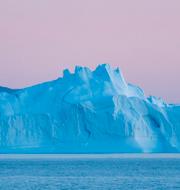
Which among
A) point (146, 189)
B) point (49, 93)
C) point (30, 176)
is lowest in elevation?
point (146, 189)

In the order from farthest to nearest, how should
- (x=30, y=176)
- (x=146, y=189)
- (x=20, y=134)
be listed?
(x=20, y=134) < (x=30, y=176) < (x=146, y=189)

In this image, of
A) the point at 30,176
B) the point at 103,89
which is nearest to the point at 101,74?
the point at 103,89

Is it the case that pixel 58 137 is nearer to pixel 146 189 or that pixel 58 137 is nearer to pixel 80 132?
pixel 80 132

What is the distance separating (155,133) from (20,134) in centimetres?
991

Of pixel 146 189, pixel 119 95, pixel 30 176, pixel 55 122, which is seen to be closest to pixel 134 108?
pixel 119 95

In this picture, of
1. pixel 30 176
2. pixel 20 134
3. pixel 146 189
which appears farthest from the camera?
pixel 20 134

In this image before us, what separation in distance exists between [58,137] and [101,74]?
19.3ft

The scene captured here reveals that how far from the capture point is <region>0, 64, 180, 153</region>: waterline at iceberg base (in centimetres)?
6084

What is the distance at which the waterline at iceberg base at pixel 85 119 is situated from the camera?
6084 centimetres

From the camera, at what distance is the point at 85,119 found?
200 ft

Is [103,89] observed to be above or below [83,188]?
above

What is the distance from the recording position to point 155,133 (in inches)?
2490

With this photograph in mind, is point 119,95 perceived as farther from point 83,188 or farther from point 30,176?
point 83,188

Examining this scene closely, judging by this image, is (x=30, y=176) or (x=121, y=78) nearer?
(x=30, y=176)
